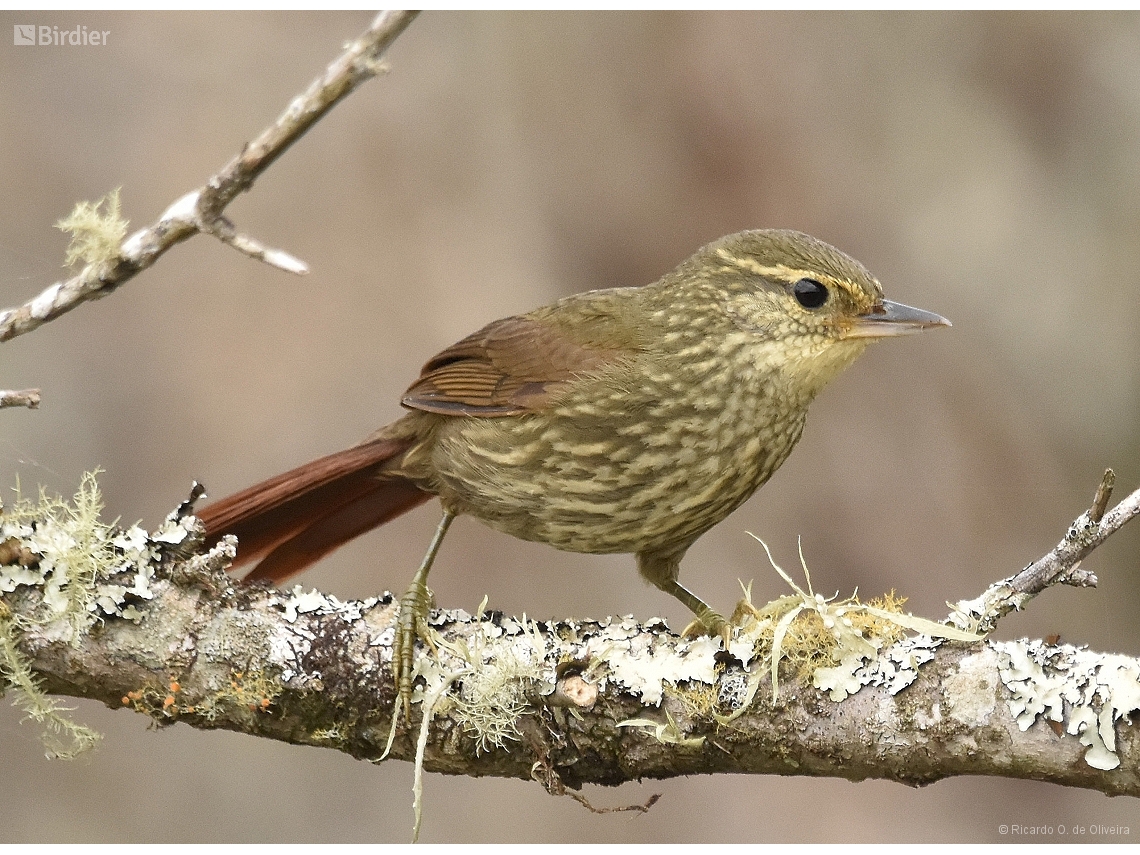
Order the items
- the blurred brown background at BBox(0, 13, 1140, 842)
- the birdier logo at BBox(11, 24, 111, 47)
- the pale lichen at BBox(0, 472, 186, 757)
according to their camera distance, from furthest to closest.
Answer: the blurred brown background at BBox(0, 13, 1140, 842) → the birdier logo at BBox(11, 24, 111, 47) → the pale lichen at BBox(0, 472, 186, 757)

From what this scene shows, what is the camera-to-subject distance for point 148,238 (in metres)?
2.30

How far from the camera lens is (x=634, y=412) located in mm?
3209

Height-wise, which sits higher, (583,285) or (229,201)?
(583,285)

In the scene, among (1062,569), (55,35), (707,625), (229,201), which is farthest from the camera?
(55,35)

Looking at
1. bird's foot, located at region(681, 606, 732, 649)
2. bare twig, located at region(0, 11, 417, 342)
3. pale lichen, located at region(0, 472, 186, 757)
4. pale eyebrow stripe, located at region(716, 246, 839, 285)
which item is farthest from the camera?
pale eyebrow stripe, located at region(716, 246, 839, 285)

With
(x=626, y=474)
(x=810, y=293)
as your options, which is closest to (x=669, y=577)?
(x=626, y=474)

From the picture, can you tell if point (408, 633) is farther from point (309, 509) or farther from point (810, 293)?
point (810, 293)

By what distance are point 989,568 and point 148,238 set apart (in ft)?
10.1

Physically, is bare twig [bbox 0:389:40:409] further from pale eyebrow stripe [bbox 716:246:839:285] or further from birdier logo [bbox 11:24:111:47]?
birdier logo [bbox 11:24:111:47]

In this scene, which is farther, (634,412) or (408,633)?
(634,412)

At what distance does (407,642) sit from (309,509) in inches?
33.5

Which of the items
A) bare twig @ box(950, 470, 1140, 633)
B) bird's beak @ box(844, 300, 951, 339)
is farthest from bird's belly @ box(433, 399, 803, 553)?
bare twig @ box(950, 470, 1140, 633)

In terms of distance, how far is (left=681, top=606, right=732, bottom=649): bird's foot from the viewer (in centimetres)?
308

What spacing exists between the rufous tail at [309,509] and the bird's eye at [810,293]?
1191 mm
